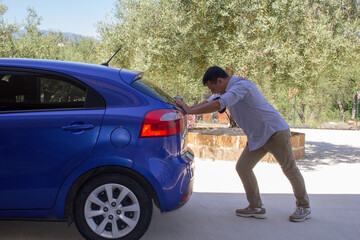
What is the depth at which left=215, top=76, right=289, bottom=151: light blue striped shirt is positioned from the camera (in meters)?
4.21

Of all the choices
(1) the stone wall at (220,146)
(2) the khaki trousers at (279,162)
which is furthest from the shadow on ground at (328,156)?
(2) the khaki trousers at (279,162)

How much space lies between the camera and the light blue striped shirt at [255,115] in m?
4.21

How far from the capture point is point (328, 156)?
10.2 m

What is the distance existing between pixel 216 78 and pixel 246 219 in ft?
5.24

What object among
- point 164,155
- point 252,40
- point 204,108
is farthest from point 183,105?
point 252,40

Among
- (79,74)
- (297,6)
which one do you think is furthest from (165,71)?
(79,74)

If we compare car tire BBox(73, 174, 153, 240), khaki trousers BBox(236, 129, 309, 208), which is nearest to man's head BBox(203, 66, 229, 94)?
khaki trousers BBox(236, 129, 309, 208)

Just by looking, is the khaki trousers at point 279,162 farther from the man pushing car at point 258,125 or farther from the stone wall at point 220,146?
the stone wall at point 220,146

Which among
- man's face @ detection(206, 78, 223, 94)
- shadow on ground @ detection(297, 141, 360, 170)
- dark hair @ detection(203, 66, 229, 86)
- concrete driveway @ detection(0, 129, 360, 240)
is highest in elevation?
dark hair @ detection(203, 66, 229, 86)

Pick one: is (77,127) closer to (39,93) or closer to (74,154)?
(74,154)

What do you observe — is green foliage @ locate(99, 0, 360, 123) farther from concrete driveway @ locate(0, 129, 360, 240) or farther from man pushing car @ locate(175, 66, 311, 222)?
man pushing car @ locate(175, 66, 311, 222)

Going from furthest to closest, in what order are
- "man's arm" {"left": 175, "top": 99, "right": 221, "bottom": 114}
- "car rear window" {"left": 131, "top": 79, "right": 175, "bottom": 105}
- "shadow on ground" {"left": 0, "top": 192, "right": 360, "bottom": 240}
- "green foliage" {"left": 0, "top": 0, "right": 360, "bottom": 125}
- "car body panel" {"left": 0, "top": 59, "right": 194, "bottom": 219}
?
1. "green foliage" {"left": 0, "top": 0, "right": 360, "bottom": 125}
2. "man's arm" {"left": 175, "top": 99, "right": 221, "bottom": 114}
3. "shadow on ground" {"left": 0, "top": 192, "right": 360, "bottom": 240}
4. "car rear window" {"left": 131, "top": 79, "right": 175, "bottom": 105}
5. "car body panel" {"left": 0, "top": 59, "right": 194, "bottom": 219}

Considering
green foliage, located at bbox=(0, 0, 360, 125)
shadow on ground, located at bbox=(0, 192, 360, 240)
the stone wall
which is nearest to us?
shadow on ground, located at bbox=(0, 192, 360, 240)

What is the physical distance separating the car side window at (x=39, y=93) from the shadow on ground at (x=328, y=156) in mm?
5964
